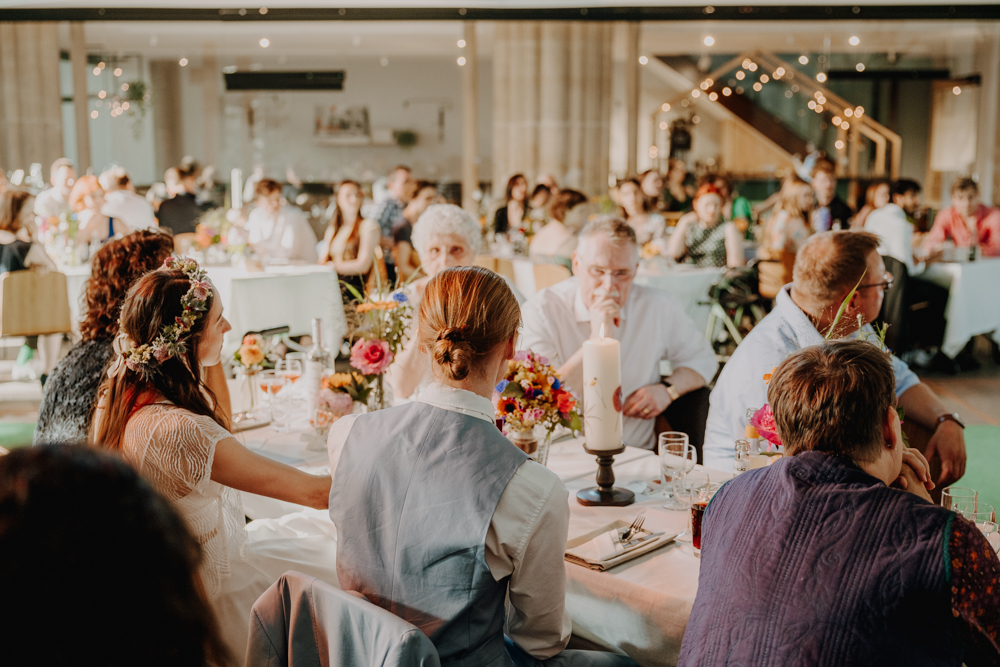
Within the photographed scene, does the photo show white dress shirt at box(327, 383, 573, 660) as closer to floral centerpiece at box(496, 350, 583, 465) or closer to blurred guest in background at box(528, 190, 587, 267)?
floral centerpiece at box(496, 350, 583, 465)

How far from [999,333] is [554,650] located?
7.07 metres

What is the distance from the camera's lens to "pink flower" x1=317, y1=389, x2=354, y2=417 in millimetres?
2502

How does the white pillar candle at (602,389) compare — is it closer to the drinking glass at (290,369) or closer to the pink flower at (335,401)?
the pink flower at (335,401)

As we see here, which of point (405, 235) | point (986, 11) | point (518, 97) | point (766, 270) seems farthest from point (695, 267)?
point (518, 97)

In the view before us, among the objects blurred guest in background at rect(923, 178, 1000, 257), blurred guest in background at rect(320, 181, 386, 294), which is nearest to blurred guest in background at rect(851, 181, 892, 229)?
blurred guest in background at rect(923, 178, 1000, 257)

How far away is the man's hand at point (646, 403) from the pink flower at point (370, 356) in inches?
34.0

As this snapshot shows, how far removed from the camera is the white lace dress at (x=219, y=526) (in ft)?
5.94

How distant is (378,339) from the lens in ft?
8.38

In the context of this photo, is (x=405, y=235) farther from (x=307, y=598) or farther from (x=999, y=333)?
(x=307, y=598)

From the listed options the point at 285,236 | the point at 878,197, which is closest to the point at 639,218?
the point at 878,197

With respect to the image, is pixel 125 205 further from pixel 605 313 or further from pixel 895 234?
pixel 895 234

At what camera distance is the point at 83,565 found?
605 millimetres

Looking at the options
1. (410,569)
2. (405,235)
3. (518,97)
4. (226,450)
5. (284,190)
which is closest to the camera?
(410,569)

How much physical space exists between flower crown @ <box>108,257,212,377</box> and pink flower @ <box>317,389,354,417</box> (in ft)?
1.92
